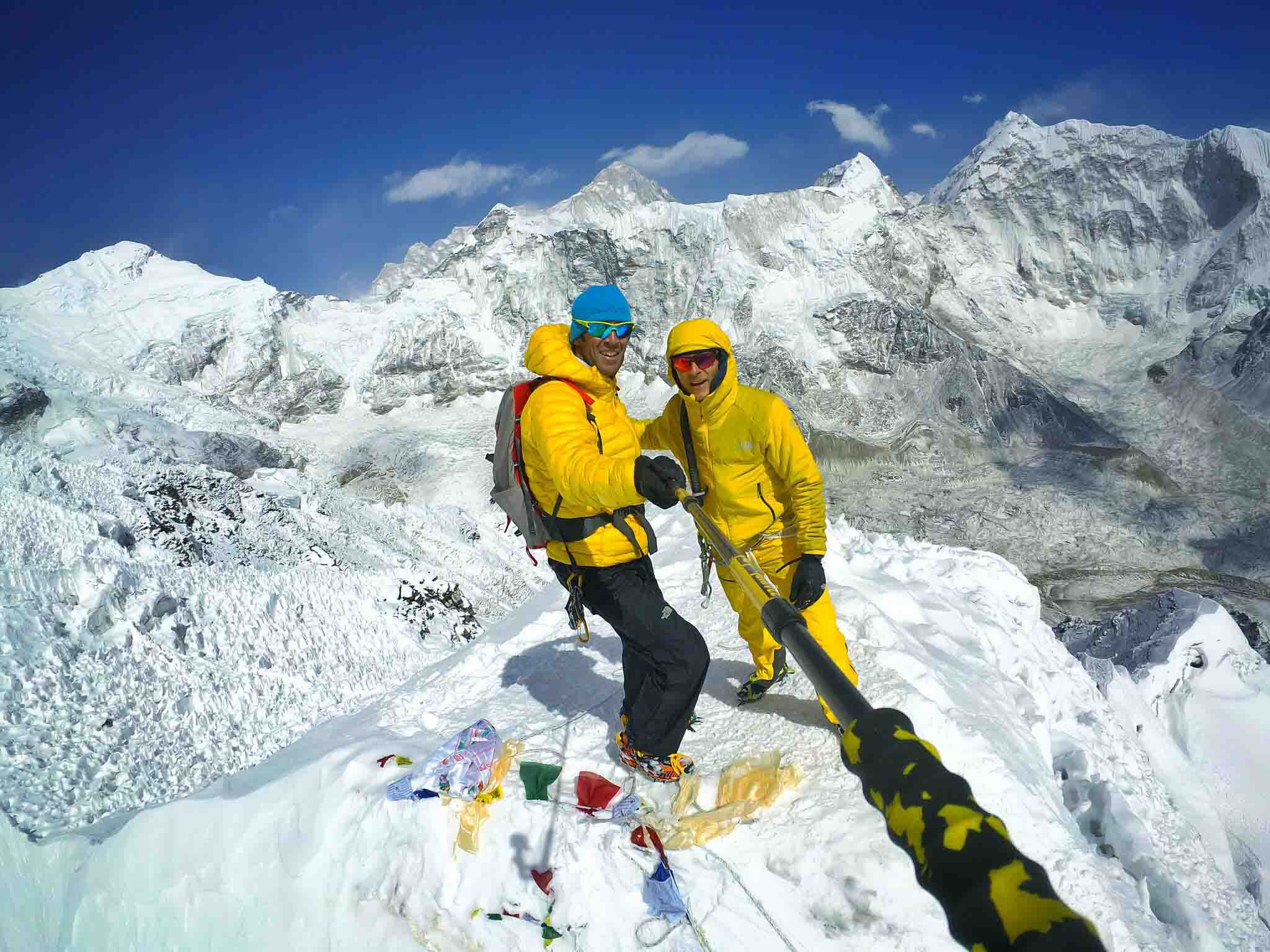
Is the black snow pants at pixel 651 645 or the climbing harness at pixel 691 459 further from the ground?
the climbing harness at pixel 691 459

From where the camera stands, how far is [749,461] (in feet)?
14.4

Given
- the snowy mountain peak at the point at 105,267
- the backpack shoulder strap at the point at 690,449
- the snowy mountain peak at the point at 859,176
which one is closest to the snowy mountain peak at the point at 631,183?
the snowy mountain peak at the point at 859,176

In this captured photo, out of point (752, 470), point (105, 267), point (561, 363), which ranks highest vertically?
point (105, 267)

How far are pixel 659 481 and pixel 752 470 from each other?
4.77 ft

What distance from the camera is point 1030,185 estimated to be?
155 meters

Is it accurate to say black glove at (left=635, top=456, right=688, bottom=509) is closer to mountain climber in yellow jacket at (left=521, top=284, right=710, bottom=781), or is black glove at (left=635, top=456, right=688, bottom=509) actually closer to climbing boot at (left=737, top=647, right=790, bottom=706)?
mountain climber in yellow jacket at (left=521, top=284, right=710, bottom=781)

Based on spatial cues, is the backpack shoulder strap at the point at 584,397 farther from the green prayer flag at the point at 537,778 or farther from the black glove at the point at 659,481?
the green prayer flag at the point at 537,778

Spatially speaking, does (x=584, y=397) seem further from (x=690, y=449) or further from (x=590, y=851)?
(x=590, y=851)

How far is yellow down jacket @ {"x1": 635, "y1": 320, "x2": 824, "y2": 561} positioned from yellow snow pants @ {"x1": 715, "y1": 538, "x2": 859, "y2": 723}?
0.08m

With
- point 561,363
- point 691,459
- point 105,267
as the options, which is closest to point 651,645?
point 691,459

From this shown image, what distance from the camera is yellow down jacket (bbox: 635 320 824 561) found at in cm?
422

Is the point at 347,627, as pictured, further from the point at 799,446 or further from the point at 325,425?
the point at 325,425

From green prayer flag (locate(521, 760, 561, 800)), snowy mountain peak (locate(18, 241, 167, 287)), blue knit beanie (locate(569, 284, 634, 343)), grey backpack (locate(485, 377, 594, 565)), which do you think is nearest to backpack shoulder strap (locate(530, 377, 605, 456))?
grey backpack (locate(485, 377, 594, 565))

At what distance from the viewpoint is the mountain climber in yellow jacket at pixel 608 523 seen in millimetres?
3457
